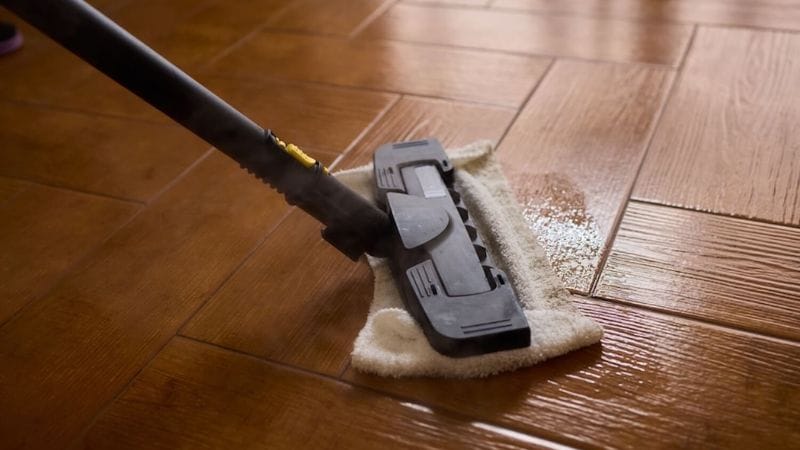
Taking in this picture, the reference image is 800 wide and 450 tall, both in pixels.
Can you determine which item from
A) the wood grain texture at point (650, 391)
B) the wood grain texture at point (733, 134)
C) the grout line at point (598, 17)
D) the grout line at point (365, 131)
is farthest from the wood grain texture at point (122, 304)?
the grout line at point (598, 17)

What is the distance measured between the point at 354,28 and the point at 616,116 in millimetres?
561

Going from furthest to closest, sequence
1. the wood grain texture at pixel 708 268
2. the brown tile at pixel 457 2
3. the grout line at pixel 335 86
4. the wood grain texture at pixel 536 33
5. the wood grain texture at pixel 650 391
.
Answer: the brown tile at pixel 457 2, the wood grain texture at pixel 536 33, the grout line at pixel 335 86, the wood grain texture at pixel 708 268, the wood grain texture at pixel 650 391

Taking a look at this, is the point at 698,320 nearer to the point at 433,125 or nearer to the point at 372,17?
the point at 433,125

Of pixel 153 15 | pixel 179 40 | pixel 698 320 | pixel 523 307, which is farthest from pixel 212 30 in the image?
pixel 698 320

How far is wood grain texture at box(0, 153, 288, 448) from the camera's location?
29.3 inches

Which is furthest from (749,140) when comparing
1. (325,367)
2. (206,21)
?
(206,21)

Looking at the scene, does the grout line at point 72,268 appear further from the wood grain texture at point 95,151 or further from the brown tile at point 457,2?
the brown tile at point 457,2

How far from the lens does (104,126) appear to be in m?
1.22

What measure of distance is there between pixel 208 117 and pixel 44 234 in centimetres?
39

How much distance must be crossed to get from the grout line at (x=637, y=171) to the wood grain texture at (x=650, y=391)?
0.27ft

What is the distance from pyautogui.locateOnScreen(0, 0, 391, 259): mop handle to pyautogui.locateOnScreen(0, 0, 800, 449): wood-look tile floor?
0.08 m

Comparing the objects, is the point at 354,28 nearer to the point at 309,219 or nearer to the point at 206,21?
the point at 206,21

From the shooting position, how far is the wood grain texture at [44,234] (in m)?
0.90

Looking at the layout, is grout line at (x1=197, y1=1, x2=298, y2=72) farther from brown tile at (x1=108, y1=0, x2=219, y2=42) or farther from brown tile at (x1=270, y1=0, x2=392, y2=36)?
brown tile at (x1=108, y1=0, x2=219, y2=42)
